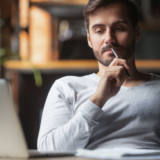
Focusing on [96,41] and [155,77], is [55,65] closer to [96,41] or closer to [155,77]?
Answer: [96,41]

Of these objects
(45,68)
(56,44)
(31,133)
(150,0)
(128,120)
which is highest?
(150,0)

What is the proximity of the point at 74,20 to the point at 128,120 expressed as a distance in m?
1.00

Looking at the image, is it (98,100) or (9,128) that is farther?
(98,100)

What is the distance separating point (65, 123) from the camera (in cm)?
112

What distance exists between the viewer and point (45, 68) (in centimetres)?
166

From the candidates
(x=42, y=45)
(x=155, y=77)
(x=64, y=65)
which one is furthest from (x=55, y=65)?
(x=155, y=77)

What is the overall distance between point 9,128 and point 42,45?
1.19 metres

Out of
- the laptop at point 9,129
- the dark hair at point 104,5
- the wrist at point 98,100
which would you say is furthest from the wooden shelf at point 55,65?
the laptop at point 9,129

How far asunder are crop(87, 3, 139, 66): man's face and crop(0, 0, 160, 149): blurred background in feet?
0.75

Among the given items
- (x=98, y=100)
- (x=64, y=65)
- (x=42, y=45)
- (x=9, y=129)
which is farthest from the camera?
(x=42, y=45)

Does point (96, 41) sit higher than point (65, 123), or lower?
higher

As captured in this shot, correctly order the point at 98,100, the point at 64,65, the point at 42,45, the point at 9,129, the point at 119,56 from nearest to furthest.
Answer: the point at 9,129 → the point at 98,100 → the point at 119,56 → the point at 64,65 → the point at 42,45

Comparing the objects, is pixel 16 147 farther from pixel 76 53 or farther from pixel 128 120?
pixel 76 53

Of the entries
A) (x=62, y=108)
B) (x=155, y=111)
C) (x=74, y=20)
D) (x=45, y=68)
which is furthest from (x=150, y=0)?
(x=62, y=108)
